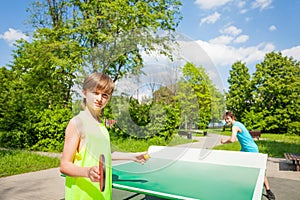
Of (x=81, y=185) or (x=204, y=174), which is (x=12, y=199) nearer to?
(x=204, y=174)

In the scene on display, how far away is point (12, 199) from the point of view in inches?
178

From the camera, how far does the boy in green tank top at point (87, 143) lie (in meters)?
1.25

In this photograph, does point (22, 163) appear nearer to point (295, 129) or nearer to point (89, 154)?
point (89, 154)

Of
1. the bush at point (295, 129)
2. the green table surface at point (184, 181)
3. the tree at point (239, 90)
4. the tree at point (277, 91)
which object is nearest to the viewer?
the green table surface at point (184, 181)

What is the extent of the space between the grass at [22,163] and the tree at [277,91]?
2700 centimetres

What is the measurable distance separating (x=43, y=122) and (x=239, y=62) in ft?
101

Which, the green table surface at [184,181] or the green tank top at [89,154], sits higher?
the green tank top at [89,154]

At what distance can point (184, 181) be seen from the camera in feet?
10.2

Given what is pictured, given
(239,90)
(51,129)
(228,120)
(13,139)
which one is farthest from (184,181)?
(239,90)

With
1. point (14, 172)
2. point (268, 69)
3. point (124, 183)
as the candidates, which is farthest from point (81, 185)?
point (268, 69)

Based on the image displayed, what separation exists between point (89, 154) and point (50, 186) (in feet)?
15.0

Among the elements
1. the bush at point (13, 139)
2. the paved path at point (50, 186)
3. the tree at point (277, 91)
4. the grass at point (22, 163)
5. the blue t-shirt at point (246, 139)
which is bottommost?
the paved path at point (50, 186)

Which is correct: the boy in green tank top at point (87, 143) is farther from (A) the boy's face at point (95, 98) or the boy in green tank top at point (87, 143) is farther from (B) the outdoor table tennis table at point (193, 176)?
(B) the outdoor table tennis table at point (193, 176)

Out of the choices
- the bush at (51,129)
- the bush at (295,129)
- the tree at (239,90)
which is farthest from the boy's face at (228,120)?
the tree at (239,90)
